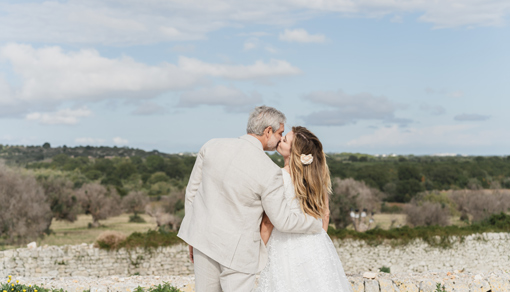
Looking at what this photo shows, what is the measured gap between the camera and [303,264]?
143 inches

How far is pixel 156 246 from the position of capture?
13578 mm

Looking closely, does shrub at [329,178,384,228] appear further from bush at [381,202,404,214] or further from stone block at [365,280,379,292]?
stone block at [365,280,379,292]

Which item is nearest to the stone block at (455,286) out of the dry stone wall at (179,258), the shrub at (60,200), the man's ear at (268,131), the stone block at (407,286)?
the stone block at (407,286)

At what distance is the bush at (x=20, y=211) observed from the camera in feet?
69.8

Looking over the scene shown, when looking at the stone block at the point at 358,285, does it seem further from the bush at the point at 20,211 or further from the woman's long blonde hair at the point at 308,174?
the bush at the point at 20,211

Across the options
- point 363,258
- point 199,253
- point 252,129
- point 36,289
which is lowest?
point 363,258

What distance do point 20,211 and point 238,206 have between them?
22.3 metres

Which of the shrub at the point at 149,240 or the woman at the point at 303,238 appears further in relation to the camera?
the shrub at the point at 149,240

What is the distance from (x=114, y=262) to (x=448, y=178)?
4761 centimetres

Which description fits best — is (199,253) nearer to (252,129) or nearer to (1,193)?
(252,129)

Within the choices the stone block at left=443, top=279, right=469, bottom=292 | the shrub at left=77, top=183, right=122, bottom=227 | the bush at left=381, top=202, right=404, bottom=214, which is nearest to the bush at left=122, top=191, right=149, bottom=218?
the shrub at left=77, top=183, right=122, bottom=227

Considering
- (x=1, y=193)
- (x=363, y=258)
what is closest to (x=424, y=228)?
(x=363, y=258)

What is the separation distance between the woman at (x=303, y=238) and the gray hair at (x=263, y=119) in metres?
0.31

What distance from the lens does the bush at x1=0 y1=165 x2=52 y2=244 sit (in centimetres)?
2127
